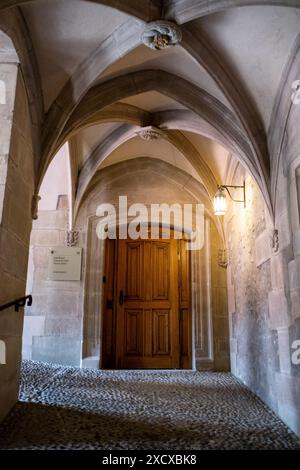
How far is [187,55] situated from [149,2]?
76cm

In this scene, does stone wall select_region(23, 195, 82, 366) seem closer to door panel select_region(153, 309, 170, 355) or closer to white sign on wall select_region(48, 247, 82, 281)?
white sign on wall select_region(48, 247, 82, 281)

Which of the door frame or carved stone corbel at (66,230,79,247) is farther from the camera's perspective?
the door frame

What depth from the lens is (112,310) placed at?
625 cm

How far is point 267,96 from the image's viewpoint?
3273 mm

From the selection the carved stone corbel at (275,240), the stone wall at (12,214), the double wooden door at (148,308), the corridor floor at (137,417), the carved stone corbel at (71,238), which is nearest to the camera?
the corridor floor at (137,417)

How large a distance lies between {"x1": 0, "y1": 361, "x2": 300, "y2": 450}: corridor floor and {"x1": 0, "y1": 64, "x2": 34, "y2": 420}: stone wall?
306 millimetres

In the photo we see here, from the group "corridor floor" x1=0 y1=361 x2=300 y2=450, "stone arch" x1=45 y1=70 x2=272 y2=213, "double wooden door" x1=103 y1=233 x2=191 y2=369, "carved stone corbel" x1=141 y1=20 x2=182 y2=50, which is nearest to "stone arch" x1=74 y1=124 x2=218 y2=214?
"stone arch" x1=45 y1=70 x2=272 y2=213

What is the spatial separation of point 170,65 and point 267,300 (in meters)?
2.22

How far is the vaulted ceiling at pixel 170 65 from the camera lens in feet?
8.94

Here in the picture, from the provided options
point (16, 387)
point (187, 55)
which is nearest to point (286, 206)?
point (187, 55)

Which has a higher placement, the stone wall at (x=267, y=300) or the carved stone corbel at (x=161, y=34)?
the carved stone corbel at (x=161, y=34)

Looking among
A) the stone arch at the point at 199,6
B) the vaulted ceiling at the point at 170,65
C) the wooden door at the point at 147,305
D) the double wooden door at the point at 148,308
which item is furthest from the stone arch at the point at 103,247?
the stone arch at the point at 199,6

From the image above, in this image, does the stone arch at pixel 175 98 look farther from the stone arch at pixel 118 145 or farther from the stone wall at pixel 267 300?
the stone arch at pixel 118 145

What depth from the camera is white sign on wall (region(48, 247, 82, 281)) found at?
555 cm
